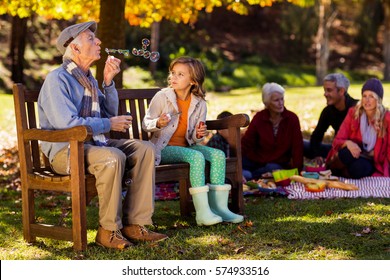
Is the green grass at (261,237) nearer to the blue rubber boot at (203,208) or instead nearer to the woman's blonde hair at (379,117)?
the blue rubber boot at (203,208)

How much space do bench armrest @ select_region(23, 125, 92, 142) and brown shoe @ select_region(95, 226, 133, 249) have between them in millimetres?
647

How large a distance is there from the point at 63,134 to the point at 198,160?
1161mm

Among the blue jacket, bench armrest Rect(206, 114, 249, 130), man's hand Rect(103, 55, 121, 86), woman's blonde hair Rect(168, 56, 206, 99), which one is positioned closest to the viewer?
the blue jacket

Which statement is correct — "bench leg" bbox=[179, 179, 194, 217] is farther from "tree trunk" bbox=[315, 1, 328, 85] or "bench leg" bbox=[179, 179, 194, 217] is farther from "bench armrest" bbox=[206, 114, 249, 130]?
"tree trunk" bbox=[315, 1, 328, 85]

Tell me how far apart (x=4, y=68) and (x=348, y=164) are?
1540 centimetres

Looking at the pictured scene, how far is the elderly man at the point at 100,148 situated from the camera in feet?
17.0

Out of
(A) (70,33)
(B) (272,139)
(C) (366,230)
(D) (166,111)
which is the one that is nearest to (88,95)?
(A) (70,33)

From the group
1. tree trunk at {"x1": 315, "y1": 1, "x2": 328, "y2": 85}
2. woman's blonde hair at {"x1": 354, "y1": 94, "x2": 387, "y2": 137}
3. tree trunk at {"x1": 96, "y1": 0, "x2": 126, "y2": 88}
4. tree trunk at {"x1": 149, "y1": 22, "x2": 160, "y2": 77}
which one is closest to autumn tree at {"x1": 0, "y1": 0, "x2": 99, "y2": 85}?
tree trunk at {"x1": 96, "y1": 0, "x2": 126, "y2": 88}

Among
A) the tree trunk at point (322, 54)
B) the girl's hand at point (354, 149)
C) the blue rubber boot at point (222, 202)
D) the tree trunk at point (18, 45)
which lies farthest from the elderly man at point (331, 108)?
the tree trunk at point (322, 54)

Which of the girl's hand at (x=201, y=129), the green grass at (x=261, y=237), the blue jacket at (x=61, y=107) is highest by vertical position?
the blue jacket at (x=61, y=107)

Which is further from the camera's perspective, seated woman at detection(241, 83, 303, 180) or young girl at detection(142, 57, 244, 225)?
seated woman at detection(241, 83, 303, 180)

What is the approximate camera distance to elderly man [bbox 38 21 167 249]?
17.0ft

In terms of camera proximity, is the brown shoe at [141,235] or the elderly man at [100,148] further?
the brown shoe at [141,235]

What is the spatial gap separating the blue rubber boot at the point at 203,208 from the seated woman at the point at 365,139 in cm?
263
